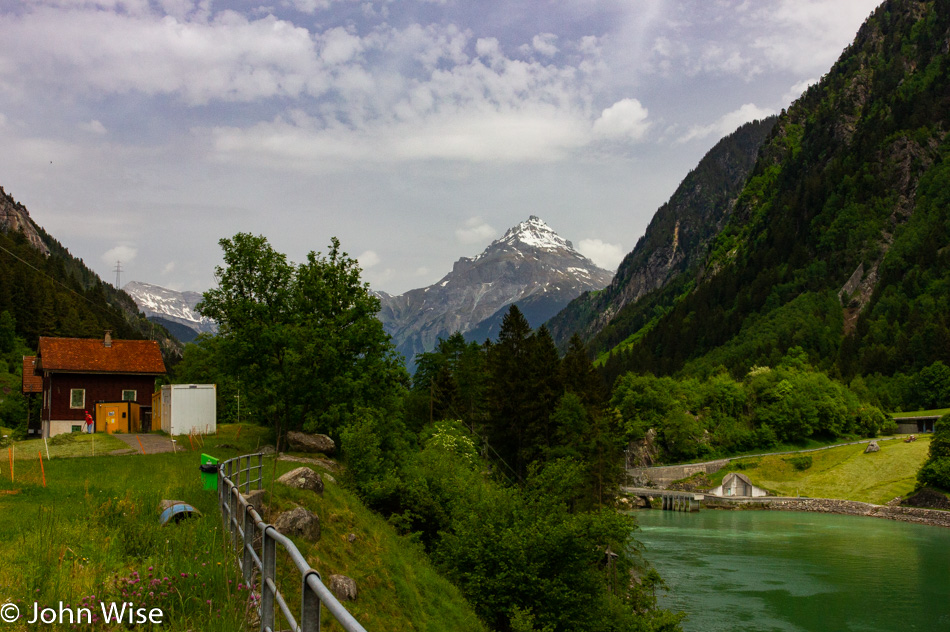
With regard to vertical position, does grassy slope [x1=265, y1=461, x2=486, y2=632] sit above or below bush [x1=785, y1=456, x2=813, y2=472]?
above

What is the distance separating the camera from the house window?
5691 cm

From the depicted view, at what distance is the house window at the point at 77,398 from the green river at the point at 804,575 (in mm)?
46451

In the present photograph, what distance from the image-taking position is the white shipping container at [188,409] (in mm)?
50250

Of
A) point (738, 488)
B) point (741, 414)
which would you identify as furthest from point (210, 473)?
point (741, 414)

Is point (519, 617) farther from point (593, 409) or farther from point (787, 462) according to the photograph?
point (787, 462)

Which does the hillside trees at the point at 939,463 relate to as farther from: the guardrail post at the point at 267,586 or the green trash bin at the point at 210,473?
the guardrail post at the point at 267,586

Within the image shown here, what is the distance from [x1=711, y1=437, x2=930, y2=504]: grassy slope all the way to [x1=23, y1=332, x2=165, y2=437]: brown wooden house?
109 meters

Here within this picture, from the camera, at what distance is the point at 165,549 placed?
10969 mm

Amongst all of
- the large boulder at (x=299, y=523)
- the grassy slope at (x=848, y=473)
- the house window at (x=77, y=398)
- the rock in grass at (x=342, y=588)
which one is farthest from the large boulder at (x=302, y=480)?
the grassy slope at (x=848, y=473)

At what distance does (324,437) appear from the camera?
44656 mm

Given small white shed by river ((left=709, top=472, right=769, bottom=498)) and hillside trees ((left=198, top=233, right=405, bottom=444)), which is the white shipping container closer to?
hillside trees ((left=198, top=233, right=405, bottom=444))

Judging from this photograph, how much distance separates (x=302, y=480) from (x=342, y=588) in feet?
19.4

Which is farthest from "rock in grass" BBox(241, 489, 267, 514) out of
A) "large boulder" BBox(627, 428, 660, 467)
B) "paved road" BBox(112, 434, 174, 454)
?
"large boulder" BBox(627, 428, 660, 467)

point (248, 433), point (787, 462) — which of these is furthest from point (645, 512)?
point (248, 433)
